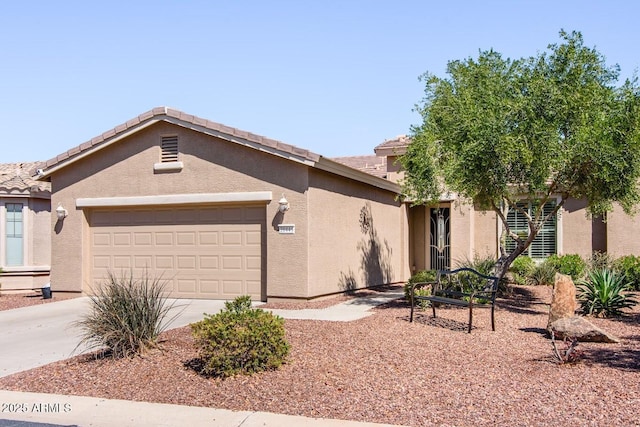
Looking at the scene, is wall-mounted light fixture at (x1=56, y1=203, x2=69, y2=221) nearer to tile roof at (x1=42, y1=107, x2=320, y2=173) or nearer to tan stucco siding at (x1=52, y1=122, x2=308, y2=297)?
tan stucco siding at (x1=52, y1=122, x2=308, y2=297)

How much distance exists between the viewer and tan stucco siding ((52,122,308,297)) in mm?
14320

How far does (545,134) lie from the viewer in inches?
460

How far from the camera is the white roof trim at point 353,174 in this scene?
47.6 feet

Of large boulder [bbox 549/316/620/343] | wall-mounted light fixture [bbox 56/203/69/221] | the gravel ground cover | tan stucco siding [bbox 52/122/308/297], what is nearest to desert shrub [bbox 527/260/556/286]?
tan stucco siding [bbox 52/122/308/297]

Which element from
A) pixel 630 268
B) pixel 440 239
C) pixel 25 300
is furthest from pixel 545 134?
pixel 25 300

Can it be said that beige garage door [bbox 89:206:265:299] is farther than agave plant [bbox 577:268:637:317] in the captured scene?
Yes

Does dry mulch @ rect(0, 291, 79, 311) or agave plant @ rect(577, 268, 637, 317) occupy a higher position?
agave plant @ rect(577, 268, 637, 317)

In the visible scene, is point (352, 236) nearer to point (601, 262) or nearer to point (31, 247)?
point (601, 262)

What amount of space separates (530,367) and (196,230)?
9.37m

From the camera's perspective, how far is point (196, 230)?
15.5m

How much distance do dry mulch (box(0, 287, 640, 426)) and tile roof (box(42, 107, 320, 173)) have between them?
4823 millimetres

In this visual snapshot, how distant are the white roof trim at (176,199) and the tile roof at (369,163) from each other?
8030mm

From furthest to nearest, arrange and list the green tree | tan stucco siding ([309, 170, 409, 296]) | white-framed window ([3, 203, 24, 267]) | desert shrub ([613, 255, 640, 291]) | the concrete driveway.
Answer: white-framed window ([3, 203, 24, 267]) < desert shrub ([613, 255, 640, 291]) < tan stucco siding ([309, 170, 409, 296]) < the green tree < the concrete driveway

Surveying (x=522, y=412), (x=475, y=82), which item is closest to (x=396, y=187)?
(x=475, y=82)
